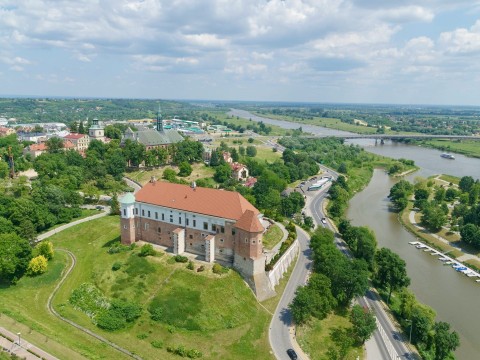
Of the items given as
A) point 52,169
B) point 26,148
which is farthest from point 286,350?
point 26,148

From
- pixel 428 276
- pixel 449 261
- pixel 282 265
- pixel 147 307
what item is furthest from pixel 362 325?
pixel 449 261

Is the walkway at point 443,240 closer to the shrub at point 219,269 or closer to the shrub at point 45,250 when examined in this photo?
the shrub at point 219,269

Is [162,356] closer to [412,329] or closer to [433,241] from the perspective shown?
[412,329]

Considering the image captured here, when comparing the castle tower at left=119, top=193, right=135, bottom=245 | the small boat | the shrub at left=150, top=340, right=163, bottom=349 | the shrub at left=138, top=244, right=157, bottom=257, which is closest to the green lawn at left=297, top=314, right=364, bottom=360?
the shrub at left=150, top=340, right=163, bottom=349

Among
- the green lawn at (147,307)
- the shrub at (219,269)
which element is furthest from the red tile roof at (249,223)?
the green lawn at (147,307)

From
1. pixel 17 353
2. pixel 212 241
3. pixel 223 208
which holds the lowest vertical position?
pixel 17 353

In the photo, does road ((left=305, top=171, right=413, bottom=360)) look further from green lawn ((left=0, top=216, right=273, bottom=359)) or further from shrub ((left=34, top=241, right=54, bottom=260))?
shrub ((left=34, top=241, right=54, bottom=260))

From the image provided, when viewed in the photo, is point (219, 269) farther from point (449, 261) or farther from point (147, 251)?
point (449, 261)
